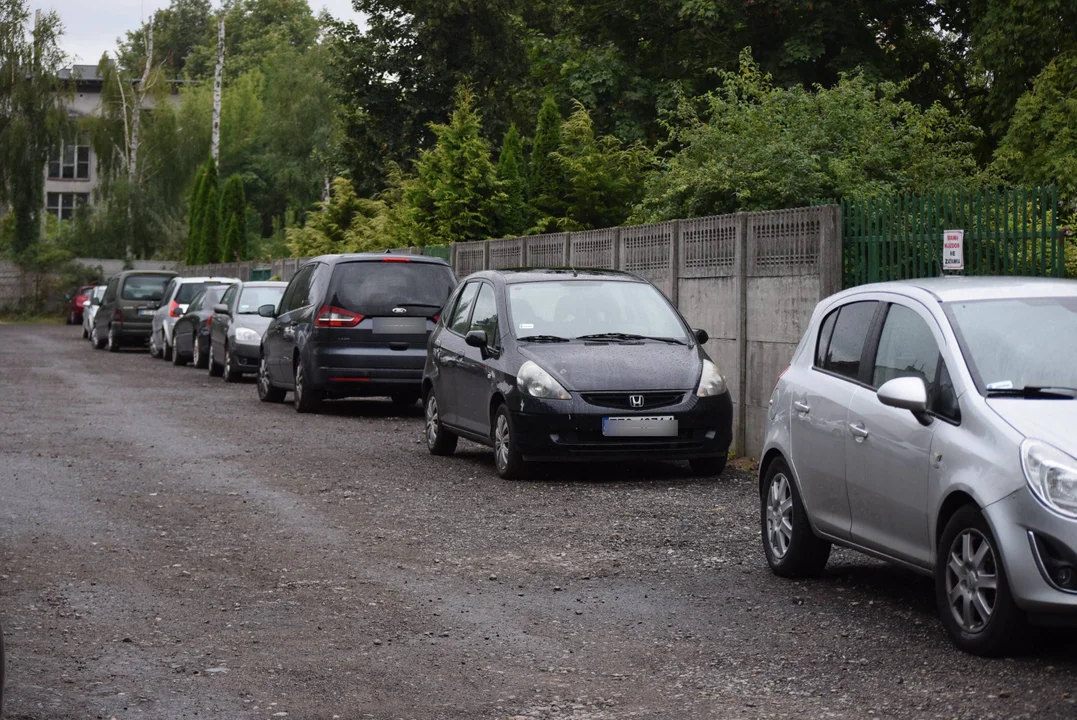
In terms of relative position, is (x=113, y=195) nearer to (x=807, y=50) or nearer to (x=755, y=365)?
(x=807, y=50)

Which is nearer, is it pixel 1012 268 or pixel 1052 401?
pixel 1052 401

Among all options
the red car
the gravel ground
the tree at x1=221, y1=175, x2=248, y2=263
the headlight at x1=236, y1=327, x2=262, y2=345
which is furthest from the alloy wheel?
the red car

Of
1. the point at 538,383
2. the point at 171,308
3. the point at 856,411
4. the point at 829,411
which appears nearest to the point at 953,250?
the point at 538,383

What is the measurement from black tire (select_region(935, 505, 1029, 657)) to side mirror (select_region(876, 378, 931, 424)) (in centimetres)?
50

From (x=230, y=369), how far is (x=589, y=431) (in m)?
14.6

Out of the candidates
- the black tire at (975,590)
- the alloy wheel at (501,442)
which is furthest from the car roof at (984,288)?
the alloy wheel at (501,442)

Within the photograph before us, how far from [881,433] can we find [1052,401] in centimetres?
89

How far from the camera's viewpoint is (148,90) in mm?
77375

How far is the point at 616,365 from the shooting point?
12969mm

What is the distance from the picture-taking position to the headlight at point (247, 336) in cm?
2592

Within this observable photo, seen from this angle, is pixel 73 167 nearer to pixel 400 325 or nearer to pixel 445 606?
pixel 400 325

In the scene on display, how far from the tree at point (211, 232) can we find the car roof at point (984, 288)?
5491cm

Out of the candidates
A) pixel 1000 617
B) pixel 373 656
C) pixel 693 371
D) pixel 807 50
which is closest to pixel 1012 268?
pixel 693 371

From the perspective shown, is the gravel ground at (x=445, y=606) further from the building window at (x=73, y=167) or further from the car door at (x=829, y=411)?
the building window at (x=73, y=167)
